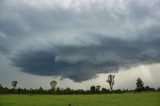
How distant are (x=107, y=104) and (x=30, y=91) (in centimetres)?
7718

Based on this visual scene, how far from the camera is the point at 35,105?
80.2 metres

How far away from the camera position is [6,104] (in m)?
84.7

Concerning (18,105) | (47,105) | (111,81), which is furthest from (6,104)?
(111,81)

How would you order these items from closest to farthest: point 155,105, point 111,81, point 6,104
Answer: point 155,105 < point 6,104 < point 111,81

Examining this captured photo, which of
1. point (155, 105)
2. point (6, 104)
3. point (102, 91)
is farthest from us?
point (102, 91)

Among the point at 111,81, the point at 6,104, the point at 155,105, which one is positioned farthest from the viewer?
the point at 111,81

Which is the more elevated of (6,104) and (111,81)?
(111,81)

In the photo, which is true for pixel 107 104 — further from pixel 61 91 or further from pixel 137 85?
pixel 137 85

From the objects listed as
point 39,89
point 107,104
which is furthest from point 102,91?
point 107,104

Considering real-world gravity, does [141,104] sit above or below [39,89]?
below

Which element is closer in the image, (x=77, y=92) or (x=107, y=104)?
(x=107, y=104)

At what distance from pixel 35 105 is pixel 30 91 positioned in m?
73.0

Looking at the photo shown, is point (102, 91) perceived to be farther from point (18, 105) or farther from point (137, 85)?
point (18, 105)

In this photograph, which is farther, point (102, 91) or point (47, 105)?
point (102, 91)
